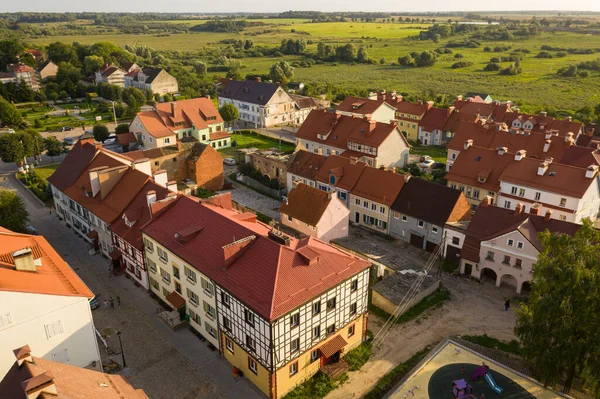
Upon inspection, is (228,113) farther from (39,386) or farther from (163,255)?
(39,386)

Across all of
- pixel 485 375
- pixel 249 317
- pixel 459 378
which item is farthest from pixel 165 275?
pixel 485 375

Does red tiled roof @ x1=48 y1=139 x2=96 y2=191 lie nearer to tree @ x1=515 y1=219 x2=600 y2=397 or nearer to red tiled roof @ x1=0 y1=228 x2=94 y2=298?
red tiled roof @ x1=0 y1=228 x2=94 y2=298

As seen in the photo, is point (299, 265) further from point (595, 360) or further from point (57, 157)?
point (57, 157)

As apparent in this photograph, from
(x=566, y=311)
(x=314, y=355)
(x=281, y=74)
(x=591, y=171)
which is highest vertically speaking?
(x=281, y=74)

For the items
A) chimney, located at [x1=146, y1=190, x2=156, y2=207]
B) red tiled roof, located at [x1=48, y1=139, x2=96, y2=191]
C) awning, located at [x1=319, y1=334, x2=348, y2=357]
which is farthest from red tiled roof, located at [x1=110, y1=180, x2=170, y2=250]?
awning, located at [x1=319, y1=334, x2=348, y2=357]

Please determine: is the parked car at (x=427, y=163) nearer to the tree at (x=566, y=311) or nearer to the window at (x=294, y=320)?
the tree at (x=566, y=311)

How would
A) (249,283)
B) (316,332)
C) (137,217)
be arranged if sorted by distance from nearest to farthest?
(249,283), (316,332), (137,217)

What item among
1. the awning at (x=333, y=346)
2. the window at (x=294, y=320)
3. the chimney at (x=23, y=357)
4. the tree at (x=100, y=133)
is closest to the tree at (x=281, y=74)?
the tree at (x=100, y=133)
